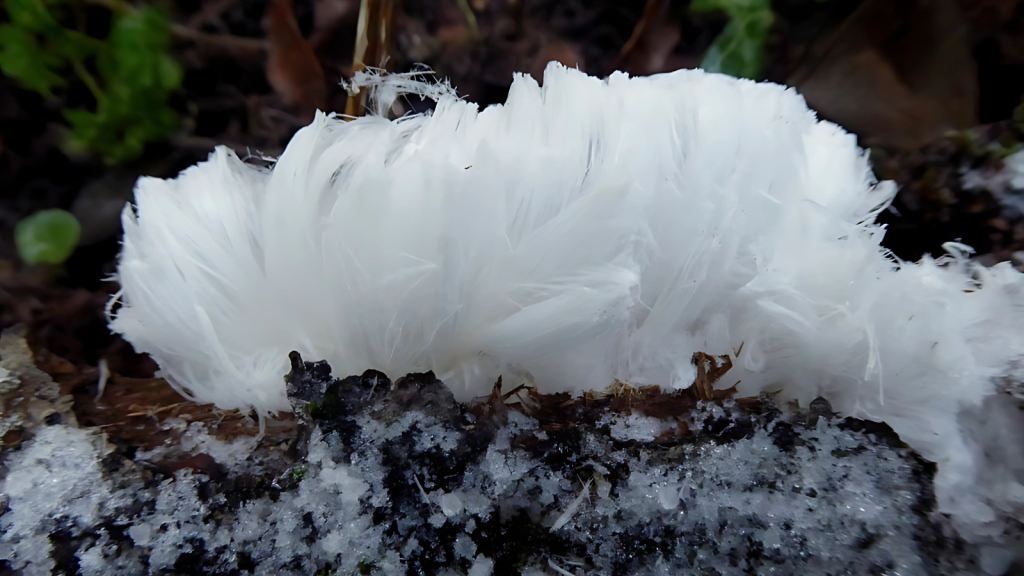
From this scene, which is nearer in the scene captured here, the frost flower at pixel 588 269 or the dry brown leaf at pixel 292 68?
the frost flower at pixel 588 269

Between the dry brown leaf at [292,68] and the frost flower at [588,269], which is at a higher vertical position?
the dry brown leaf at [292,68]

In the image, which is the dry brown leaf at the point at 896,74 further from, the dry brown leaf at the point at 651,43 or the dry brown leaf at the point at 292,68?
the dry brown leaf at the point at 292,68

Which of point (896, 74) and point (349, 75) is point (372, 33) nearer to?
point (349, 75)

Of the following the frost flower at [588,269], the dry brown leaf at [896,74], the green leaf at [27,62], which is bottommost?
the frost flower at [588,269]

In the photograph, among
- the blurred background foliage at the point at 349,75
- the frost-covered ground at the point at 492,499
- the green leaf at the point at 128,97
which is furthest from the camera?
the green leaf at the point at 128,97

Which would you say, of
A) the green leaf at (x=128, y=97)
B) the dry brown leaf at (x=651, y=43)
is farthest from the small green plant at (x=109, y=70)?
the dry brown leaf at (x=651, y=43)

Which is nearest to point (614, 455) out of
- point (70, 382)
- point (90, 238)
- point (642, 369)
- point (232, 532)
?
point (642, 369)

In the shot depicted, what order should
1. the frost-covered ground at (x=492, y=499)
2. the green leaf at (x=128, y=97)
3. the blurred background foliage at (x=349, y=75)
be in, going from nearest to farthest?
the frost-covered ground at (x=492, y=499)
the blurred background foliage at (x=349, y=75)
the green leaf at (x=128, y=97)

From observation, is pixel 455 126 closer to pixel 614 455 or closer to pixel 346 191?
pixel 346 191
